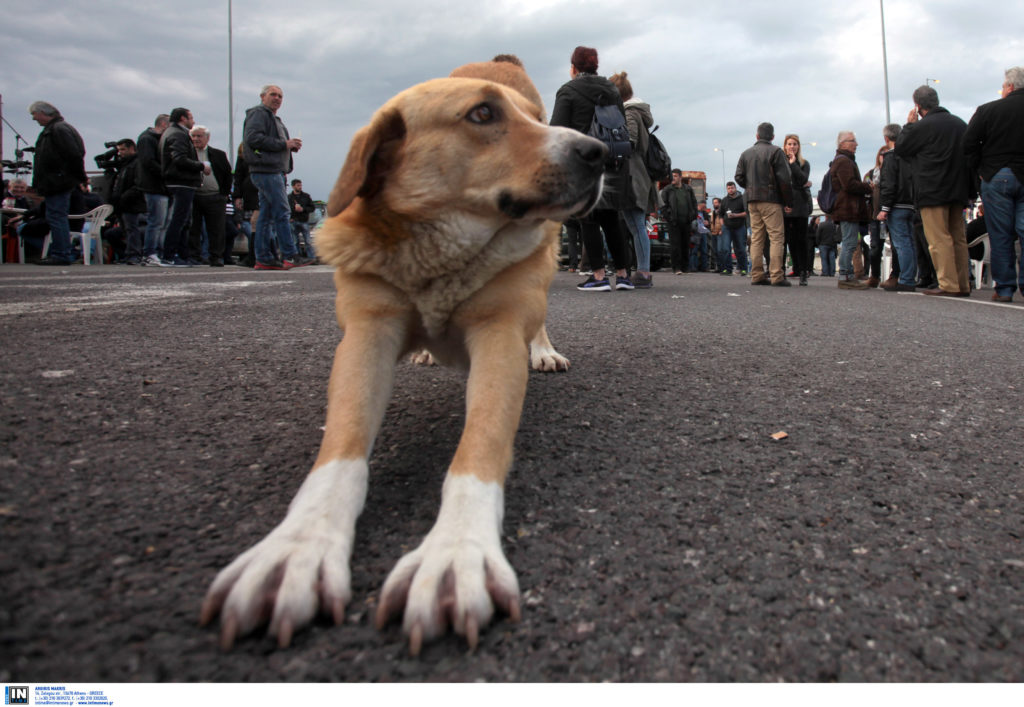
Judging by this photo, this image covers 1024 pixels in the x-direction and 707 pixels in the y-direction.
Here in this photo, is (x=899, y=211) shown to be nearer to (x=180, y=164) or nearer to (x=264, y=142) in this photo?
(x=264, y=142)

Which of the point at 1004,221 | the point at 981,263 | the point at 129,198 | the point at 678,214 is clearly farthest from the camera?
the point at 678,214

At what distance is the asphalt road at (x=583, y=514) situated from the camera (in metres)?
0.99

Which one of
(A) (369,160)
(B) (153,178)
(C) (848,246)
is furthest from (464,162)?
(B) (153,178)

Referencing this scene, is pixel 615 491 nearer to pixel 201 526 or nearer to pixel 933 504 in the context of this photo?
pixel 933 504

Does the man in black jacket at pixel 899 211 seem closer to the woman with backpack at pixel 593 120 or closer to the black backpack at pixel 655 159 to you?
the black backpack at pixel 655 159

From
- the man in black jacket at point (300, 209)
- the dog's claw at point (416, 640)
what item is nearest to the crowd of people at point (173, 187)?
the man in black jacket at point (300, 209)

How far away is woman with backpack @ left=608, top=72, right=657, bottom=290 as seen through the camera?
7332 millimetres

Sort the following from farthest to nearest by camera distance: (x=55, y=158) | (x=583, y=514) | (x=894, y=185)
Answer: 1. (x=55, y=158)
2. (x=894, y=185)
3. (x=583, y=514)

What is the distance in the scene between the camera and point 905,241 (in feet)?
30.0

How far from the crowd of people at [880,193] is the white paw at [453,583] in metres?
4.11

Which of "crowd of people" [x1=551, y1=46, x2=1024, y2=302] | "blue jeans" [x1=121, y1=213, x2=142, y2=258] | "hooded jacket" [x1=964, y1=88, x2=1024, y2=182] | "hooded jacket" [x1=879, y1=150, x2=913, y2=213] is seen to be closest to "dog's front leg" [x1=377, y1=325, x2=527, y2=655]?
"crowd of people" [x1=551, y1=46, x2=1024, y2=302]

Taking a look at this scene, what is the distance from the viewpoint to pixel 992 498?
64.2 inches

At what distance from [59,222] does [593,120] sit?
10002 mm

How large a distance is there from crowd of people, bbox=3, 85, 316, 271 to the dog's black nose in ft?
25.9
